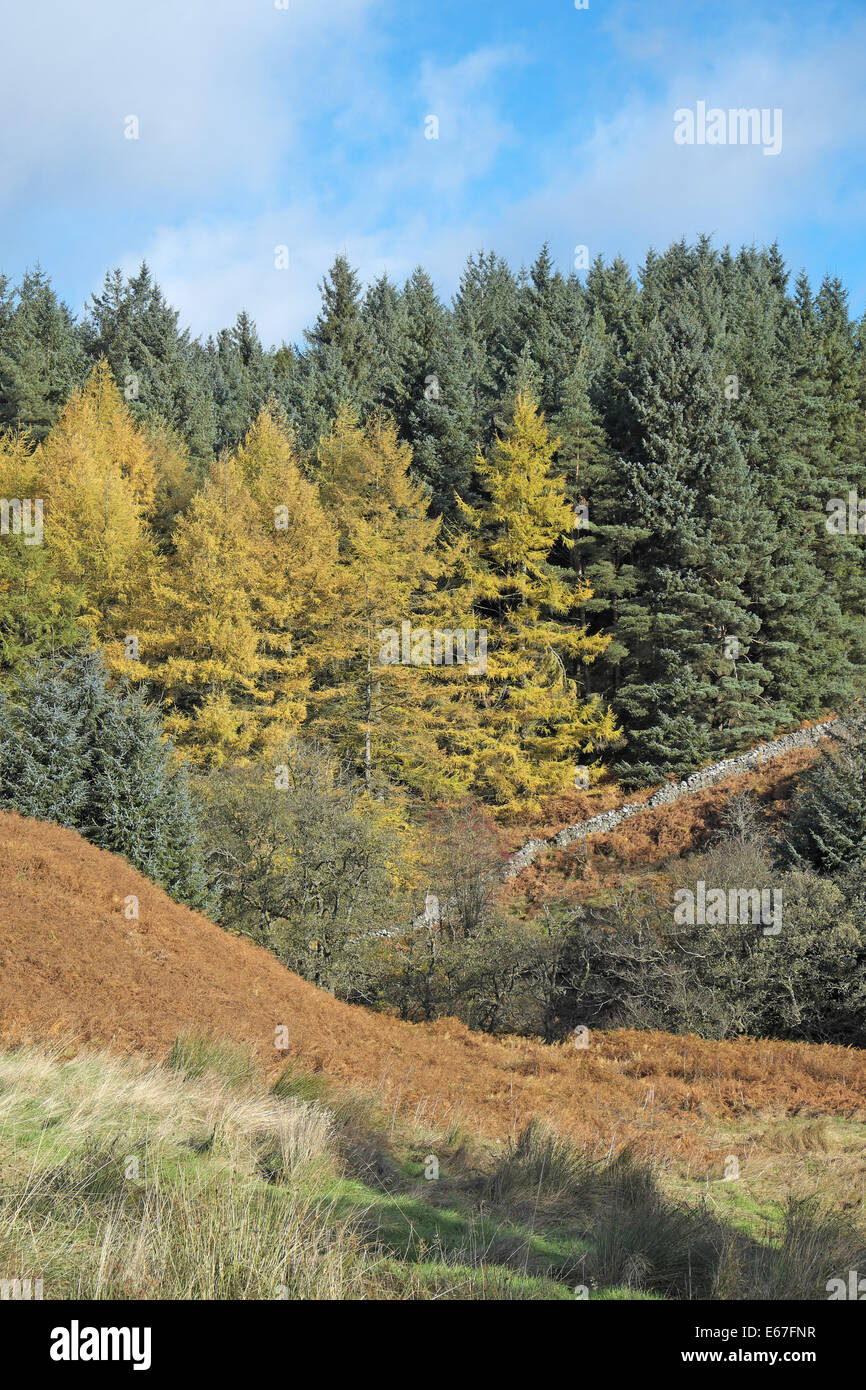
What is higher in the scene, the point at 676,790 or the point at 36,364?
the point at 36,364

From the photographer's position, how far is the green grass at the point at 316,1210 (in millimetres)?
4012

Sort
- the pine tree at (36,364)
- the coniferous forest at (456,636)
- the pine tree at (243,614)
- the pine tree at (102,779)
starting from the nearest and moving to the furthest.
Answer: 1. the pine tree at (102,779)
2. the coniferous forest at (456,636)
3. the pine tree at (243,614)
4. the pine tree at (36,364)

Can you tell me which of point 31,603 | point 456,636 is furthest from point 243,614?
point 456,636

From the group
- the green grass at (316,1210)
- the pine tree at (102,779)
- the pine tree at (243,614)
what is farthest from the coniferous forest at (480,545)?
the green grass at (316,1210)

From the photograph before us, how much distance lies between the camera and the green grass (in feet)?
13.2

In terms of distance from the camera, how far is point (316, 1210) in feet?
15.5

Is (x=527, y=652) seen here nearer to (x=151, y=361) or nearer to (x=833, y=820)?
(x=833, y=820)

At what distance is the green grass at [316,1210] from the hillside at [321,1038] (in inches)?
54.4

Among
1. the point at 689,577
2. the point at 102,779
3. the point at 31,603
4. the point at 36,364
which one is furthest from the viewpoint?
the point at 36,364

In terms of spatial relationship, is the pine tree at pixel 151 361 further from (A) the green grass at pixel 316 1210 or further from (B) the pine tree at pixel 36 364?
(A) the green grass at pixel 316 1210

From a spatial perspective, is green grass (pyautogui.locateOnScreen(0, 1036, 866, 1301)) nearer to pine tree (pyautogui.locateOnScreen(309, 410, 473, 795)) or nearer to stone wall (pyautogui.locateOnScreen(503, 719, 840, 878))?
pine tree (pyautogui.locateOnScreen(309, 410, 473, 795))

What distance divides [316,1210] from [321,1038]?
6.85m

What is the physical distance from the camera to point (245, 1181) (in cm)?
525

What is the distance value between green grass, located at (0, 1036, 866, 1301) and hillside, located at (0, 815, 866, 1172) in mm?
1381
